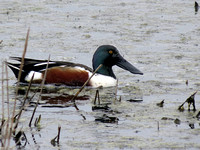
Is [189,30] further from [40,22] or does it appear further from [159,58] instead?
[40,22]

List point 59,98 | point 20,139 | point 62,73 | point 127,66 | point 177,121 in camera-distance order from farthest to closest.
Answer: point 127,66 → point 62,73 → point 59,98 → point 177,121 → point 20,139

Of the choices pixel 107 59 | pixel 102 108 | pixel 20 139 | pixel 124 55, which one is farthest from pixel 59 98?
pixel 124 55

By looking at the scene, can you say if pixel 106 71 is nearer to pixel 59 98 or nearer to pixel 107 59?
pixel 107 59

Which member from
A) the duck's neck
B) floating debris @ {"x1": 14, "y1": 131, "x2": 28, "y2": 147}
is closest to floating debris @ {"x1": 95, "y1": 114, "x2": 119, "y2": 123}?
floating debris @ {"x1": 14, "y1": 131, "x2": 28, "y2": 147}

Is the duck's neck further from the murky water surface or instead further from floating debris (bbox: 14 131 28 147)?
floating debris (bbox: 14 131 28 147)

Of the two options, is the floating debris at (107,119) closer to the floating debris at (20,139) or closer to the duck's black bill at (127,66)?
the floating debris at (20,139)

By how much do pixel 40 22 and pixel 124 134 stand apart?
6987mm

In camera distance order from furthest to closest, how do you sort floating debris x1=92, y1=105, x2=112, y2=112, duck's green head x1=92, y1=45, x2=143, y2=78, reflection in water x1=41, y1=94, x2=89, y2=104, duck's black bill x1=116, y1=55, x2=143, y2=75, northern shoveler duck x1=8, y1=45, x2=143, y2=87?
duck's green head x1=92, y1=45, x2=143, y2=78 → duck's black bill x1=116, y1=55, x2=143, y2=75 → northern shoveler duck x1=8, y1=45, x2=143, y2=87 → reflection in water x1=41, y1=94, x2=89, y2=104 → floating debris x1=92, y1=105, x2=112, y2=112

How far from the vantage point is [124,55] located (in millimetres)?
11047

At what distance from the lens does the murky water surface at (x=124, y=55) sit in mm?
6609

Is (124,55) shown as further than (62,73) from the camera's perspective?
Yes

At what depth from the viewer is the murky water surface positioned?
21.7 ft

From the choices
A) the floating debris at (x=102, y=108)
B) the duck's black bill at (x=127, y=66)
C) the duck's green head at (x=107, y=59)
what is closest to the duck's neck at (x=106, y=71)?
the duck's green head at (x=107, y=59)

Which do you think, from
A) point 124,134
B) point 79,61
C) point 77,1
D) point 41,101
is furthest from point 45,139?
point 77,1
